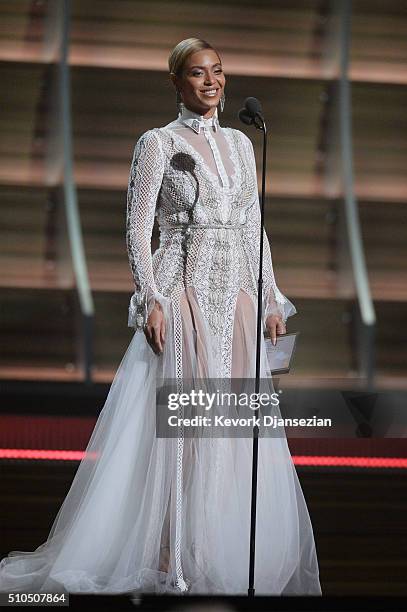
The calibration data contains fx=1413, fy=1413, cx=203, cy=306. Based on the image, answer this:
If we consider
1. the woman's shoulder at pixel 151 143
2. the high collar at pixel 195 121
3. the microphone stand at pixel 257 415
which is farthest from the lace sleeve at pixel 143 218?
the microphone stand at pixel 257 415

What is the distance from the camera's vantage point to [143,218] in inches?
146

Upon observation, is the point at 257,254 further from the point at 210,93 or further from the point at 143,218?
the point at 210,93

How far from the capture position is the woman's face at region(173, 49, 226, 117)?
146 inches

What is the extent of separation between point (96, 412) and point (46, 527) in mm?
1646

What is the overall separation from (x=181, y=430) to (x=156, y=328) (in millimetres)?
283

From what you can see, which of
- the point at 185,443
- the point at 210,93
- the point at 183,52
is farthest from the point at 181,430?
the point at 183,52

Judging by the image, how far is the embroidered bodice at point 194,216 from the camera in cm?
370

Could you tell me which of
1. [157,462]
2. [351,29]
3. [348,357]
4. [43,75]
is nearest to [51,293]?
[43,75]

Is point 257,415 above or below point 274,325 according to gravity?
below

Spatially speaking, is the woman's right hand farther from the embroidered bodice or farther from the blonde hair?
the blonde hair

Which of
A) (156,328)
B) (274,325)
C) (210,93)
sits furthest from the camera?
(274,325)

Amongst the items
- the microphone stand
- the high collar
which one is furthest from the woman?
the microphone stand

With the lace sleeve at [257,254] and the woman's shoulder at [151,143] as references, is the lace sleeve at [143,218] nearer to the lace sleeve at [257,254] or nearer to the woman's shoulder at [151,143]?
the woman's shoulder at [151,143]

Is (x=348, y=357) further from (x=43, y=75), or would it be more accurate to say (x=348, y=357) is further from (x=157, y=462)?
(x=157, y=462)
